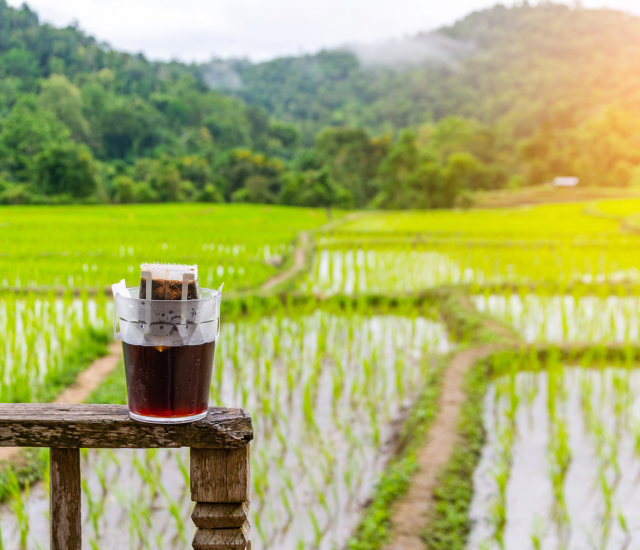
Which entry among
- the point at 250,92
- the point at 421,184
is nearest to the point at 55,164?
the point at 421,184

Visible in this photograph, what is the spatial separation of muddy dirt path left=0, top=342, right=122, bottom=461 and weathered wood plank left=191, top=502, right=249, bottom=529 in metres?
2.82

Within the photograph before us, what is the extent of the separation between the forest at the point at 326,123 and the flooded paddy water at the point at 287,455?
2010cm

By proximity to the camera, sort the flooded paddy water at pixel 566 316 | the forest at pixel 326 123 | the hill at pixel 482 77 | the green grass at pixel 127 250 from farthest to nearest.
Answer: the hill at pixel 482 77 < the forest at pixel 326 123 < the green grass at pixel 127 250 < the flooded paddy water at pixel 566 316

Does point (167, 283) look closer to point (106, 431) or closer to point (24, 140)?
point (106, 431)

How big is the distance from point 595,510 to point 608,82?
41.6 meters

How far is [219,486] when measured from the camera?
1019 mm

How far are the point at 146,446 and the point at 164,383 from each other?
0.35 feet

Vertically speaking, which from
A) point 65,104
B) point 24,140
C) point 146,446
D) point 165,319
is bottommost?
point 146,446

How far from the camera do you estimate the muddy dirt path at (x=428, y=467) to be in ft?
7.46

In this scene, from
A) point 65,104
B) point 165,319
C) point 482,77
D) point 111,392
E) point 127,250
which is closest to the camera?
point 165,319

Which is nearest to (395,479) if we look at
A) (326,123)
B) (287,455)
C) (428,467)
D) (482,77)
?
(428,467)

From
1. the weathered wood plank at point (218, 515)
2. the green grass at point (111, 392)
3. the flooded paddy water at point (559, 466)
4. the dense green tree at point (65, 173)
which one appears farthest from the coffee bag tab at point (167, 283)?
the dense green tree at point (65, 173)

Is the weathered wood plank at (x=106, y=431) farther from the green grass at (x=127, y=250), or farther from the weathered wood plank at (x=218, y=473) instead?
the green grass at (x=127, y=250)

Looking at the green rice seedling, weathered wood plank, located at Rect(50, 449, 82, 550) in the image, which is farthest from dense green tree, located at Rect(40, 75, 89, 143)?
weathered wood plank, located at Rect(50, 449, 82, 550)
